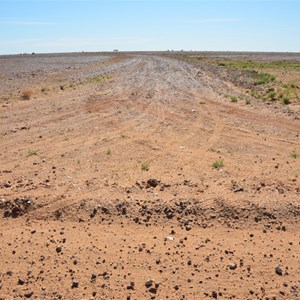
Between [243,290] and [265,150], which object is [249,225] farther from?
[265,150]

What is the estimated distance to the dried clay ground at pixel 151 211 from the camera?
17.5ft

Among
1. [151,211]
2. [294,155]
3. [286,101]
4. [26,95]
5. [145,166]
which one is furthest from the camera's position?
[26,95]

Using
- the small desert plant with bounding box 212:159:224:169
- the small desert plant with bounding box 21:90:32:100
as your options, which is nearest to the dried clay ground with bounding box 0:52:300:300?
the small desert plant with bounding box 212:159:224:169

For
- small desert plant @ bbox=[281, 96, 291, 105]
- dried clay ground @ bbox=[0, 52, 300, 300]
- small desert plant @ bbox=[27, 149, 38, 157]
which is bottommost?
dried clay ground @ bbox=[0, 52, 300, 300]

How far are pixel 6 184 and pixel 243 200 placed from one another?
469cm

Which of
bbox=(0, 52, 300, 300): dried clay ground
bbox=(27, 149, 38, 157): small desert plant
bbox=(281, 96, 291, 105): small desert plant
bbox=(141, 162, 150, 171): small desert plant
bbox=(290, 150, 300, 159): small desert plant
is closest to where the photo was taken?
bbox=(0, 52, 300, 300): dried clay ground

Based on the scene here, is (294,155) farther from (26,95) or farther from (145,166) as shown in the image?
(26,95)

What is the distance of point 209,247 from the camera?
20.0 ft

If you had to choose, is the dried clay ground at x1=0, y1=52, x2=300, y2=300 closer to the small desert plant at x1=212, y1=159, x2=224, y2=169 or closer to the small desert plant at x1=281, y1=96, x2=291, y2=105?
the small desert plant at x1=212, y1=159, x2=224, y2=169

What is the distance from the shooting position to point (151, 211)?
23.4ft

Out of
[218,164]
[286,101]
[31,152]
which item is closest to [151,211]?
[218,164]

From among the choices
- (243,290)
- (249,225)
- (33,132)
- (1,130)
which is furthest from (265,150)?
(1,130)

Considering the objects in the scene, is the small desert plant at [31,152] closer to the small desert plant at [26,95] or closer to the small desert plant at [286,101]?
the small desert plant at [26,95]

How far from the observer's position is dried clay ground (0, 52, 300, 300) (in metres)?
5.34
